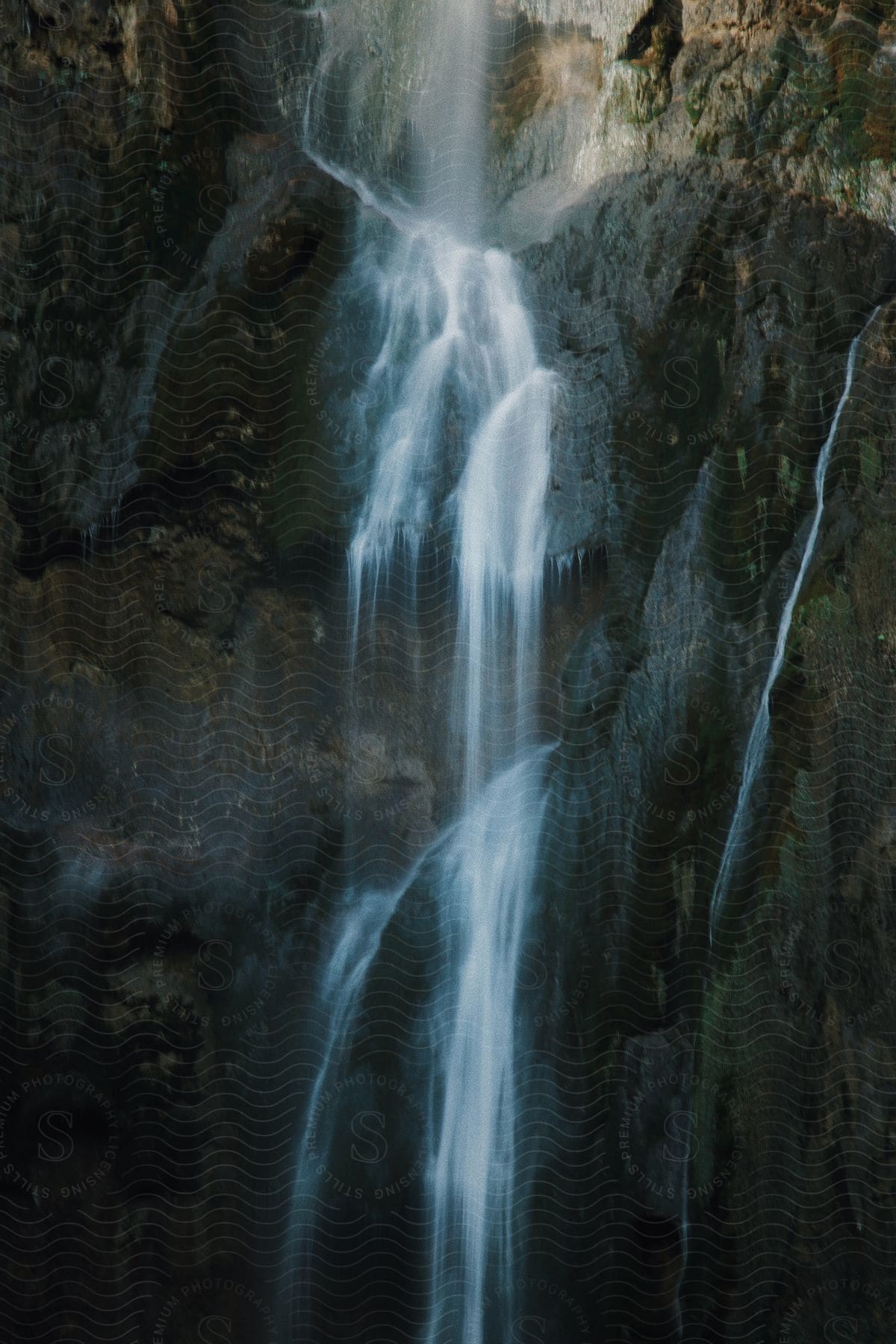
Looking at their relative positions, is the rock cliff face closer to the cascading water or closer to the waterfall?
the waterfall

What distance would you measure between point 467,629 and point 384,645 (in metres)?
0.49

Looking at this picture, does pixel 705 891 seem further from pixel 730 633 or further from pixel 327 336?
pixel 327 336

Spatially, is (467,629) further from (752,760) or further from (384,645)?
(752,760)

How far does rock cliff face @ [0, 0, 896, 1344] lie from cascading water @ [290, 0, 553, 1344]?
0.19 m

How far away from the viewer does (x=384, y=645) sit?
25.0 ft

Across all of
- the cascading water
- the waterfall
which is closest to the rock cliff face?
the waterfall

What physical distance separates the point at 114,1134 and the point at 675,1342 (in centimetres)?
321

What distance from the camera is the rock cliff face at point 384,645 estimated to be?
283 inches

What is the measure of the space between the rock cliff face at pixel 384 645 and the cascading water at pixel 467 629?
0.19m

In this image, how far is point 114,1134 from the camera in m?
7.24

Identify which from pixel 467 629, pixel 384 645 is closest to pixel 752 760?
pixel 467 629

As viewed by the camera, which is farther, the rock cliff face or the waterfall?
the waterfall

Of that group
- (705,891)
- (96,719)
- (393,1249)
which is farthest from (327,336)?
(393,1249)

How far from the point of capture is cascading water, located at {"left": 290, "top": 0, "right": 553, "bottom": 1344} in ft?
23.8
